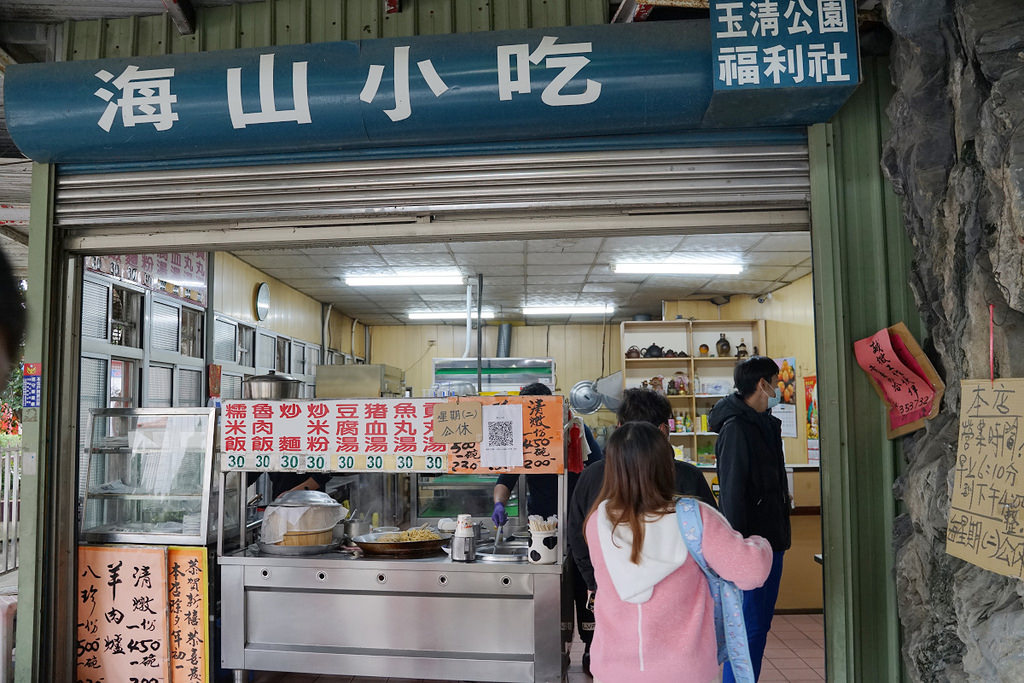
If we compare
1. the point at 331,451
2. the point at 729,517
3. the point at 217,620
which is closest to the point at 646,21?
the point at 729,517

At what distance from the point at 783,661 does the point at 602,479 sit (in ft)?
7.66

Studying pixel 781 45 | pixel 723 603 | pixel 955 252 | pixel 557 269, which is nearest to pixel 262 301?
pixel 557 269

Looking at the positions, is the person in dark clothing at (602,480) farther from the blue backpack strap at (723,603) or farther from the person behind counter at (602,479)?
the blue backpack strap at (723,603)

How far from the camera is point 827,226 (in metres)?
3.21

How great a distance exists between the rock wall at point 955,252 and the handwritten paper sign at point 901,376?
5 centimetres

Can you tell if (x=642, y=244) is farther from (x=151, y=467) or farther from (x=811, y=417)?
(x=151, y=467)

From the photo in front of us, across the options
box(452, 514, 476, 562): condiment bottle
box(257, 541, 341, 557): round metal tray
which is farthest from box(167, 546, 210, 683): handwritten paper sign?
box(452, 514, 476, 562): condiment bottle

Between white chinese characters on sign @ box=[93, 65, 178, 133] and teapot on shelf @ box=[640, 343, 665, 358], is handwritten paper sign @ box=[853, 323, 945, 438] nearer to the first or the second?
white chinese characters on sign @ box=[93, 65, 178, 133]

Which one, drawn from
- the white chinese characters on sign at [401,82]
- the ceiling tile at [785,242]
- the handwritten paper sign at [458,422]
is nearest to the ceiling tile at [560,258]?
the ceiling tile at [785,242]

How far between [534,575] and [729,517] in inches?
39.9

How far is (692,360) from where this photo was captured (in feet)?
32.9

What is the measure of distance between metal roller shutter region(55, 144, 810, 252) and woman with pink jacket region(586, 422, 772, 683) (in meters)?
1.41

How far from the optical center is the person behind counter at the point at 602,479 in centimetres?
336

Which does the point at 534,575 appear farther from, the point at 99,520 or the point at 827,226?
the point at 99,520
